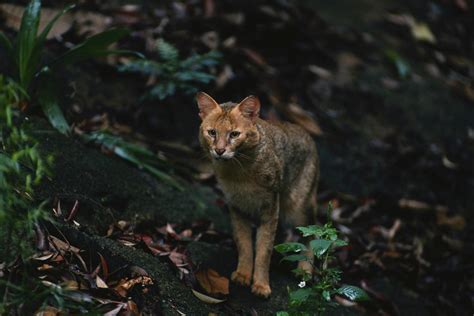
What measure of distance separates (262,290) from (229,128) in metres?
1.27

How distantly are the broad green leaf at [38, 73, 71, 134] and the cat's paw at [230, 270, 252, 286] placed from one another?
1974 mm

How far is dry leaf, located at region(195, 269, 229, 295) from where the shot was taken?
4930 millimetres

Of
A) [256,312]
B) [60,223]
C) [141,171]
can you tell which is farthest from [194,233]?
[60,223]

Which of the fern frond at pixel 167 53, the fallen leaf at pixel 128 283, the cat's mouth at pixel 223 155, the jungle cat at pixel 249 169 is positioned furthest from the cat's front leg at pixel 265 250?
the fern frond at pixel 167 53

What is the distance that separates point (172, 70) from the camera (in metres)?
6.73

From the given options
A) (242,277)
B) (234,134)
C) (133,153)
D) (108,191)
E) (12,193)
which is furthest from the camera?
(133,153)

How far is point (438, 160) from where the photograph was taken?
27.0 feet

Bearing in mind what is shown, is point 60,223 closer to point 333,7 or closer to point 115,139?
point 115,139

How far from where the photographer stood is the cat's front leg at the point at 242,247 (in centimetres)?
519

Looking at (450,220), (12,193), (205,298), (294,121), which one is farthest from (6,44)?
(450,220)

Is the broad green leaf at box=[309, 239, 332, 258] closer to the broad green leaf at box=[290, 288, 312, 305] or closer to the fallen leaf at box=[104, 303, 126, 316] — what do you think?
the broad green leaf at box=[290, 288, 312, 305]

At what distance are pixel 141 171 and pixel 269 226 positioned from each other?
149 cm

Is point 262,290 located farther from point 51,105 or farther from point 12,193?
point 51,105

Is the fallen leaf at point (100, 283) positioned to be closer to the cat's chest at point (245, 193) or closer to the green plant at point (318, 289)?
the green plant at point (318, 289)
